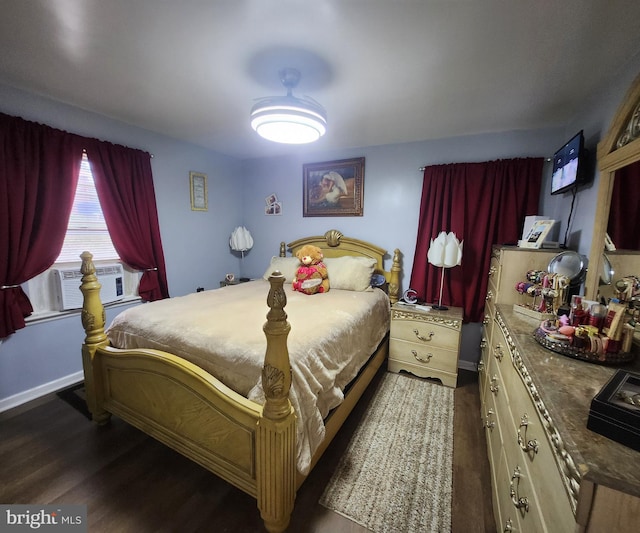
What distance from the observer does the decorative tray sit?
0.98 meters

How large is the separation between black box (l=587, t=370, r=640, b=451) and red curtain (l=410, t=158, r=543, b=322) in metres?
2.12

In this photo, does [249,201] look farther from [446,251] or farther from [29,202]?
[446,251]

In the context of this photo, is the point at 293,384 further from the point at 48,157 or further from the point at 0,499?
the point at 48,157

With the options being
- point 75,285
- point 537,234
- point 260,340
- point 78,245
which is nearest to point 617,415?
point 260,340

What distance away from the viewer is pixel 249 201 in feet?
12.8

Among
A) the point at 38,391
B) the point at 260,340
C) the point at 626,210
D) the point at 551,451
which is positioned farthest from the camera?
the point at 38,391

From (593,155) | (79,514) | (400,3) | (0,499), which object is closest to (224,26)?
Answer: (400,3)

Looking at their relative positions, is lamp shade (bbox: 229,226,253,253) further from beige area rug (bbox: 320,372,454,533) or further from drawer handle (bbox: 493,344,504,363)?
drawer handle (bbox: 493,344,504,363)

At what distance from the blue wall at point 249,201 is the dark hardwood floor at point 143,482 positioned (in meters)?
0.53

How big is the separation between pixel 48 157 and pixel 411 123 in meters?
2.92

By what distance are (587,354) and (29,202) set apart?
11.1 feet

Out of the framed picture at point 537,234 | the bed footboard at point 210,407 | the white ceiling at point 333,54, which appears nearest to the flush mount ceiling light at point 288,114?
the white ceiling at point 333,54

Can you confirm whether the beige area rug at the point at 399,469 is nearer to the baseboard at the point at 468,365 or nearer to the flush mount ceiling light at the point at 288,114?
the baseboard at the point at 468,365

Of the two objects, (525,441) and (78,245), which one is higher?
(78,245)
